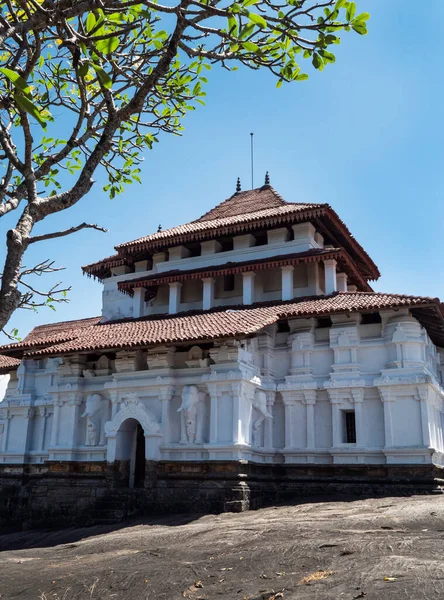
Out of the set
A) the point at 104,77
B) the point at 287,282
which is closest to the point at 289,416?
the point at 287,282

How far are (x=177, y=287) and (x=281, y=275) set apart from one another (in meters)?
3.74

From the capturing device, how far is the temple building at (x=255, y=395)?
15.2 m

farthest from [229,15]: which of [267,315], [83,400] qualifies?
[83,400]

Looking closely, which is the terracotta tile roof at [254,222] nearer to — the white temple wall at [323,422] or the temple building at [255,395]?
the temple building at [255,395]

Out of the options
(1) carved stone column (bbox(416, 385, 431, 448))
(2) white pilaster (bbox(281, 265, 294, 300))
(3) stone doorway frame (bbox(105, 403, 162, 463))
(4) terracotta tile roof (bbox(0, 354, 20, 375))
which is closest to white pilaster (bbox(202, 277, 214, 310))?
(2) white pilaster (bbox(281, 265, 294, 300))

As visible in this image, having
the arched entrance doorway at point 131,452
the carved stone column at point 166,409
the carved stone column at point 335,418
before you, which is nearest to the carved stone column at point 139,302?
the arched entrance doorway at point 131,452

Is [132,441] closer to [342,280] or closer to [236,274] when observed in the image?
[236,274]

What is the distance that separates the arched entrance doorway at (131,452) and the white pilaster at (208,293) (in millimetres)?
4883

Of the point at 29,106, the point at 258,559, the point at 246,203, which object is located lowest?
the point at 258,559

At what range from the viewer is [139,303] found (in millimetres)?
21328

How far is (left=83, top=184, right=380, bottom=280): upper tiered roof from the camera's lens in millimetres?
19312

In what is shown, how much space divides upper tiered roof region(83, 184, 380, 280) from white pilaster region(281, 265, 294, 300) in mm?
1577

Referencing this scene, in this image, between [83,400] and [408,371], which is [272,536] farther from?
[83,400]

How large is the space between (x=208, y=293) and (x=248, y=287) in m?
1.48
